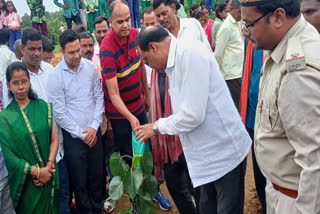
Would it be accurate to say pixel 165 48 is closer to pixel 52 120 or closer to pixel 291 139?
pixel 291 139

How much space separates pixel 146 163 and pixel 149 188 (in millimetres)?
237

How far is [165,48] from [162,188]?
7.50ft

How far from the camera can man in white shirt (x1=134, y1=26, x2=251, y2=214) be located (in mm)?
1826

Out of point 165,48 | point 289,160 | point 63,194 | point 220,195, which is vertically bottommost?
point 63,194

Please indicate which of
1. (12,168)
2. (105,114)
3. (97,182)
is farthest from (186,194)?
(12,168)

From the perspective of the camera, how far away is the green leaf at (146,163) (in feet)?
7.70

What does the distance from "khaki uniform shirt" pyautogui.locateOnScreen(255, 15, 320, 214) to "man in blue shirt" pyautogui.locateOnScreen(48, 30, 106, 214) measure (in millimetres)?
1845

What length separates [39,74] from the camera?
2.91 m

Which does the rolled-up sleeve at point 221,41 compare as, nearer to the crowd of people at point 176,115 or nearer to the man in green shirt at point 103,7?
the crowd of people at point 176,115

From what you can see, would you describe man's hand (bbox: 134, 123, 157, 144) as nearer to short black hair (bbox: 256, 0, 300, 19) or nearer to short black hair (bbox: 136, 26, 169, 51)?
short black hair (bbox: 136, 26, 169, 51)

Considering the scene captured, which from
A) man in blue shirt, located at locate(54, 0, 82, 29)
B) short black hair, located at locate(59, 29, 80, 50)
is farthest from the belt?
man in blue shirt, located at locate(54, 0, 82, 29)

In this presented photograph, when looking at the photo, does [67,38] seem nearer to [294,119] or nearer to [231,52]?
[294,119]

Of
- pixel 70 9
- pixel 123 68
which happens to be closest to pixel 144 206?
pixel 123 68

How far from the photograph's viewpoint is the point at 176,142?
246 centimetres
